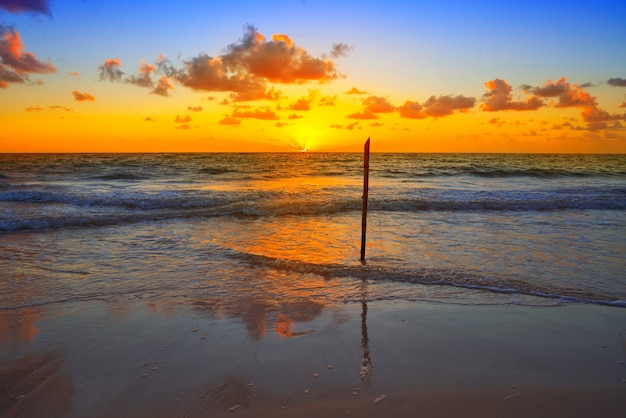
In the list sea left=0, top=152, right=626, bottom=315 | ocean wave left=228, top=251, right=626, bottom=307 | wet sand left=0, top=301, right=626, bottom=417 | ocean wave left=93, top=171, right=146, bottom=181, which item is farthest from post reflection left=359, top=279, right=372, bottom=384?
ocean wave left=93, top=171, right=146, bottom=181

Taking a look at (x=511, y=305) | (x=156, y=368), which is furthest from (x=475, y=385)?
(x=156, y=368)

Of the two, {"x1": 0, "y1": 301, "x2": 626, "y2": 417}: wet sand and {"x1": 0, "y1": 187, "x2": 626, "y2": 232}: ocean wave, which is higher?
{"x1": 0, "y1": 301, "x2": 626, "y2": 417}: wet sand

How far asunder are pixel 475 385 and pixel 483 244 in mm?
8452

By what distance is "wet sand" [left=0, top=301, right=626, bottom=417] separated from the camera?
3924 millimetres

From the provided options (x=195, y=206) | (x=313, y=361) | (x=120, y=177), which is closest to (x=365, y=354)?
(x=313, y=361)

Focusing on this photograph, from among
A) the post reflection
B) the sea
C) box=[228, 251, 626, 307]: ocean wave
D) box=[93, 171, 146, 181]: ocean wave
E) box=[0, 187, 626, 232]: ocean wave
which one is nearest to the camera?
the post reflection

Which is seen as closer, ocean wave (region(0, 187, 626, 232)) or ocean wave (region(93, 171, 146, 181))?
ocean wave (region(0, 187, 626, 232))

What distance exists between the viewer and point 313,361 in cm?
475

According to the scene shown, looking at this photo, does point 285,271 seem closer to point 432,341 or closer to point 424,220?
point 432,341

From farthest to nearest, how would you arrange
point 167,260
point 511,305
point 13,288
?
1. point 167,260
2. point 13,288
3. point 511,305

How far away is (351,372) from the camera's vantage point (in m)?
4.47

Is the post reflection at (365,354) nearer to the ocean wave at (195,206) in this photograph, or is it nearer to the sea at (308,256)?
the sea at (308,256)

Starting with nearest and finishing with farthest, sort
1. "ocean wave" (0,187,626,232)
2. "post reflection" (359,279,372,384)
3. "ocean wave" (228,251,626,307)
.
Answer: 1. "post reflection" (359,279,372,384)
2. "ocean wave" (228,251,626,307)
3. "ocean wave" (0,187,626,232)

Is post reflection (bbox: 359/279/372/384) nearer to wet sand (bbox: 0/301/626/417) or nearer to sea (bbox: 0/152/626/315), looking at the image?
wet sand (bbox: 0/301/626/417)
